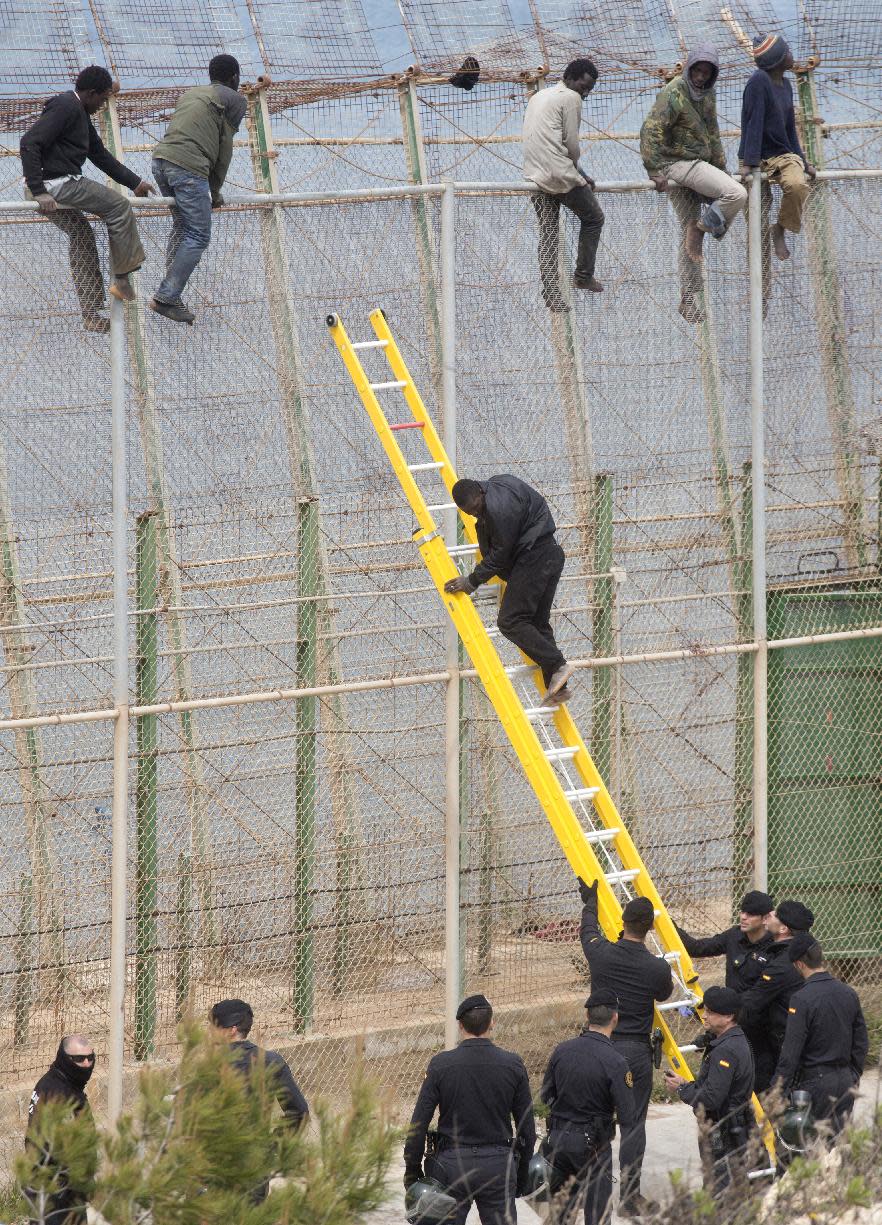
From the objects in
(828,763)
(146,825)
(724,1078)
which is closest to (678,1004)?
(724,1078)

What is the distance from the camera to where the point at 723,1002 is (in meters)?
8.49

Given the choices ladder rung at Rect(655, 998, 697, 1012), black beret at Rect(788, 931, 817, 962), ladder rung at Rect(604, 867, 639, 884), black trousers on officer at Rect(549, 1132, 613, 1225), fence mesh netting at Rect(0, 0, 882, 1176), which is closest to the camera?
black trousers on officer at Rect(549, 1132, 613, 1225)

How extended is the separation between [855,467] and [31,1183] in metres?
8.34

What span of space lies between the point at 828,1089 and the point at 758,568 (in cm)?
383

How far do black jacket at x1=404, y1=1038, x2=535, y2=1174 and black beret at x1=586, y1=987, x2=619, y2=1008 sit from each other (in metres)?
0.48

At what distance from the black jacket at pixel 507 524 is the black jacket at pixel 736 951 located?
2.23 meters

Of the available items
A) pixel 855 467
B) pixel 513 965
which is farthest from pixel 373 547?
pixel 855 467

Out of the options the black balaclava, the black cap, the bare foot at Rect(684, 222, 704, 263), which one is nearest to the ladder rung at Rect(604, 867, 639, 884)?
the black cap

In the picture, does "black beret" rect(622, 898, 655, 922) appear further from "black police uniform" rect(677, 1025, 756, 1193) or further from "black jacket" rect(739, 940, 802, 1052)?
"black jacket" rect(739, 940, 802, 1052)

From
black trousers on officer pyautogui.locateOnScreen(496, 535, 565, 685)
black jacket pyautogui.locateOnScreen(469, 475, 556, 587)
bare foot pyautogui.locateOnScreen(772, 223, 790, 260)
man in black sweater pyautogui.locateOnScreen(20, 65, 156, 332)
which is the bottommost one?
black trousers on officer pyautogui.locateOnScreen(496, 535, 565, 685)

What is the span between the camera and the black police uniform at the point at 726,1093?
331 inches

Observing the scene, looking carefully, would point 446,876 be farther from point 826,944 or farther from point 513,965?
point 826,944

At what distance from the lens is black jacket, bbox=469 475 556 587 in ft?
30.2

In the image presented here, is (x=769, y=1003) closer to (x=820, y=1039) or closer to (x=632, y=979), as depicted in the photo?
(x=820, y=1039)
